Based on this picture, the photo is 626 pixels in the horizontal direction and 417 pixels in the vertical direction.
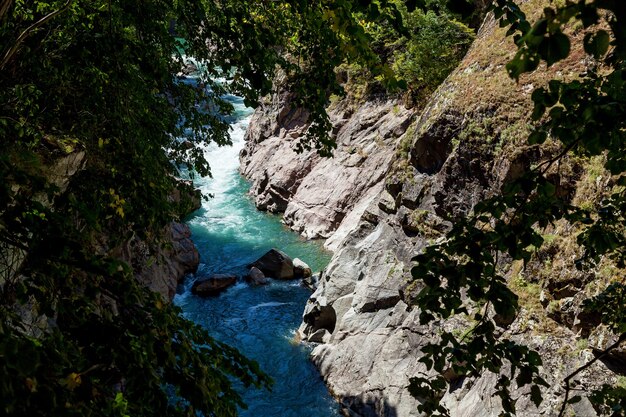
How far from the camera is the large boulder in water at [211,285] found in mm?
15180

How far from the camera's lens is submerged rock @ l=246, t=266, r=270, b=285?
52.3 feet

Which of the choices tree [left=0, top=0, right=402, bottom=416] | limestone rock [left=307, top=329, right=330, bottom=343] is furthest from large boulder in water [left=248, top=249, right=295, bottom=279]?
tree [left=0, top=0, right=402, bottom=416]

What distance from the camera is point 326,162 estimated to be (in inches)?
865

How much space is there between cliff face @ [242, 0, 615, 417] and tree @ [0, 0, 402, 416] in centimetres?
510

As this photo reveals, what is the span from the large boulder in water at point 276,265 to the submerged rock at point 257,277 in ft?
0.92

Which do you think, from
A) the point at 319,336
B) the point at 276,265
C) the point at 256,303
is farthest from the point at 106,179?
the point at 276,265

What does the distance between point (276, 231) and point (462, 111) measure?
37.4 feet

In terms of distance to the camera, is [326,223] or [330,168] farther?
[330,168]

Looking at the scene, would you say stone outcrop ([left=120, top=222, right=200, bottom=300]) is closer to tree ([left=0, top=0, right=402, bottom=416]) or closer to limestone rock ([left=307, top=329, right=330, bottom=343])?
tree ([left=0, top=0, right=402, bottom=416])

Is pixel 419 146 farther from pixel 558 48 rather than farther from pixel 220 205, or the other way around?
pixel 220 205

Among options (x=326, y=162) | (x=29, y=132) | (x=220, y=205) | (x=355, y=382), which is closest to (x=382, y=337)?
(x=355, y=382)

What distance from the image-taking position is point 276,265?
645 inches

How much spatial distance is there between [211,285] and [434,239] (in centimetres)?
792

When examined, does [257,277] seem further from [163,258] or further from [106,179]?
[106,179]
